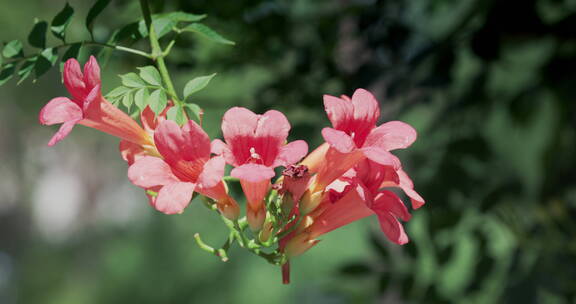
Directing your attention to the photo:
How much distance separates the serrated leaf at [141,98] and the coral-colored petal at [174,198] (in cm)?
12

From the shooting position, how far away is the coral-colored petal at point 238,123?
0.63 metres

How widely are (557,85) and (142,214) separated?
10.2 m

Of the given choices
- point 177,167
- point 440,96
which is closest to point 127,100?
point 177,167

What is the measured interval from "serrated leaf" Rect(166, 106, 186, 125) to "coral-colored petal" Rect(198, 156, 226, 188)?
84mm

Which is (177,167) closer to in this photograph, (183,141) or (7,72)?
(183,141)

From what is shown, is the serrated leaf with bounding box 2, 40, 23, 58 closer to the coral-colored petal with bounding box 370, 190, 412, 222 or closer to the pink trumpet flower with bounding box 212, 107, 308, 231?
the pink trumpet flower with bounding box 212, 107, 308, 231

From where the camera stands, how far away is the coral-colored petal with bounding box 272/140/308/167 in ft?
1.96

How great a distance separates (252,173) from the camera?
56 centimetres

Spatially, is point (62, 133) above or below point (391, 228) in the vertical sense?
above

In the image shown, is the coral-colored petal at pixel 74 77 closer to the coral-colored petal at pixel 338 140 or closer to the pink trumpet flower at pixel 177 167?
the pink trumpet flower at pixel 177 167

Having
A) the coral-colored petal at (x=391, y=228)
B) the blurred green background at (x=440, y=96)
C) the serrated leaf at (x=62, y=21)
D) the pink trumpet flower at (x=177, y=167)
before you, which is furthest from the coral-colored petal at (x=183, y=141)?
the blurred green background at (x=440, y=96)

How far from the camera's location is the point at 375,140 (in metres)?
0.66

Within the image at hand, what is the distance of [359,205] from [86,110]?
33 cm

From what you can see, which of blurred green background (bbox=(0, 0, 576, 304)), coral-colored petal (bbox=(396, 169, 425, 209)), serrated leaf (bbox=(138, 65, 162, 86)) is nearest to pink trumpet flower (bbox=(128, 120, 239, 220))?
serrated leaf (bbox=(138, 65, 162, 86))
